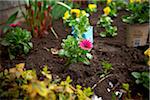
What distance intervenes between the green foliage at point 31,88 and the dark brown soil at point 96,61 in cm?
29

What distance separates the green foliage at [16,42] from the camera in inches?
64.4

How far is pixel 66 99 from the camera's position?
1074 millimetres

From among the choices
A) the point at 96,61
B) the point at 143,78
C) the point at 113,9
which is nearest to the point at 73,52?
the point at 96,61

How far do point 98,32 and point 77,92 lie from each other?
101cm

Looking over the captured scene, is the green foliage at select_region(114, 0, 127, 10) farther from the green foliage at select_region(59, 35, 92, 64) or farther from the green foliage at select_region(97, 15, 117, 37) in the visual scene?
the green foliage at select_region(59, 35, 92, 64)

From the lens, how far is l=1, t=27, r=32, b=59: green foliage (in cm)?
164

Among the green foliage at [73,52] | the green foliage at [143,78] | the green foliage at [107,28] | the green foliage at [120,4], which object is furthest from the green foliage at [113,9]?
the green foliage at [143,78]

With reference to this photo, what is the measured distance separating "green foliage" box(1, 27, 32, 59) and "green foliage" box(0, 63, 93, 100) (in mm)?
496

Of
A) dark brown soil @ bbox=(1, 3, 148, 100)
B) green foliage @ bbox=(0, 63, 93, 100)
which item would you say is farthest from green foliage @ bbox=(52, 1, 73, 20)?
green foliage @ bbox=(0, 63, 93, 100)

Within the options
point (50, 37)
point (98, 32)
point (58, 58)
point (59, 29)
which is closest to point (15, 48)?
point (58, 58)

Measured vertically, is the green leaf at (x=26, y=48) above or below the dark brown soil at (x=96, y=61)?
above

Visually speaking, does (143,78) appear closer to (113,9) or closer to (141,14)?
(141,14)

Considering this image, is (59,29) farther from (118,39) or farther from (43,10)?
(118,39)

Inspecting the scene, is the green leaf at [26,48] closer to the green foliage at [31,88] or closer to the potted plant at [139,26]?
the green foliage at [31,88]
